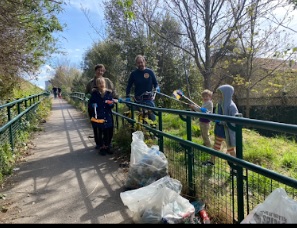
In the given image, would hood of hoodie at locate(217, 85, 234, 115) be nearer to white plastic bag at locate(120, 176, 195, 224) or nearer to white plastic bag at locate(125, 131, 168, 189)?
white plastic bag at locate(125, 131, 168, 189)

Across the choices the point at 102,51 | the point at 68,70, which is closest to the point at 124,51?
the point at 102,51

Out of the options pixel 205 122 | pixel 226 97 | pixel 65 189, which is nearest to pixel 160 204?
pixel 65 189

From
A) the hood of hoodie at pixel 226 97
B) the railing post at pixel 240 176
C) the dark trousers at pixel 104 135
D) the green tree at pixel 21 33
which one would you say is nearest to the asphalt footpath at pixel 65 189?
the dark trousers at pixel 104 135

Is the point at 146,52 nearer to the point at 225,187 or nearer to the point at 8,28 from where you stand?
the point at 8,28

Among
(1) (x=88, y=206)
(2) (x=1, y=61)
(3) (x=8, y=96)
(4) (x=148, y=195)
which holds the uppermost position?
(2) (x=1, y=61)

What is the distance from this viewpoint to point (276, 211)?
6.33 ft

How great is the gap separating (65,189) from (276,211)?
2.64 m

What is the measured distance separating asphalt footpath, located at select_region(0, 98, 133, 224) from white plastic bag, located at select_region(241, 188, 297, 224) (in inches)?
53.0

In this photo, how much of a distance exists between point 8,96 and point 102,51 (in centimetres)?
1045

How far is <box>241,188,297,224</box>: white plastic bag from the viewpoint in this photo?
1.88 meters

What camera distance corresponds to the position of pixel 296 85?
54.3 feet

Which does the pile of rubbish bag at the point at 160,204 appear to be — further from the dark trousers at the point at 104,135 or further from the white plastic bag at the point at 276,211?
the dark trousers at the point at 104,135

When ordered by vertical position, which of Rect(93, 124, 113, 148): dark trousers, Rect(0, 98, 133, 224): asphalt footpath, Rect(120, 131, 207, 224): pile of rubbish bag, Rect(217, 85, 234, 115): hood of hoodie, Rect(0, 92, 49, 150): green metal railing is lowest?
Rect(0, 98, 133, 224): asphalt footpath

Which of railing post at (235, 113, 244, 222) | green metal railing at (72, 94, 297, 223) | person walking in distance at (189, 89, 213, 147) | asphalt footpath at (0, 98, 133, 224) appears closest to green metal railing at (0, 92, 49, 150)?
asphalt footpath at (0, 98, 133, 224)
